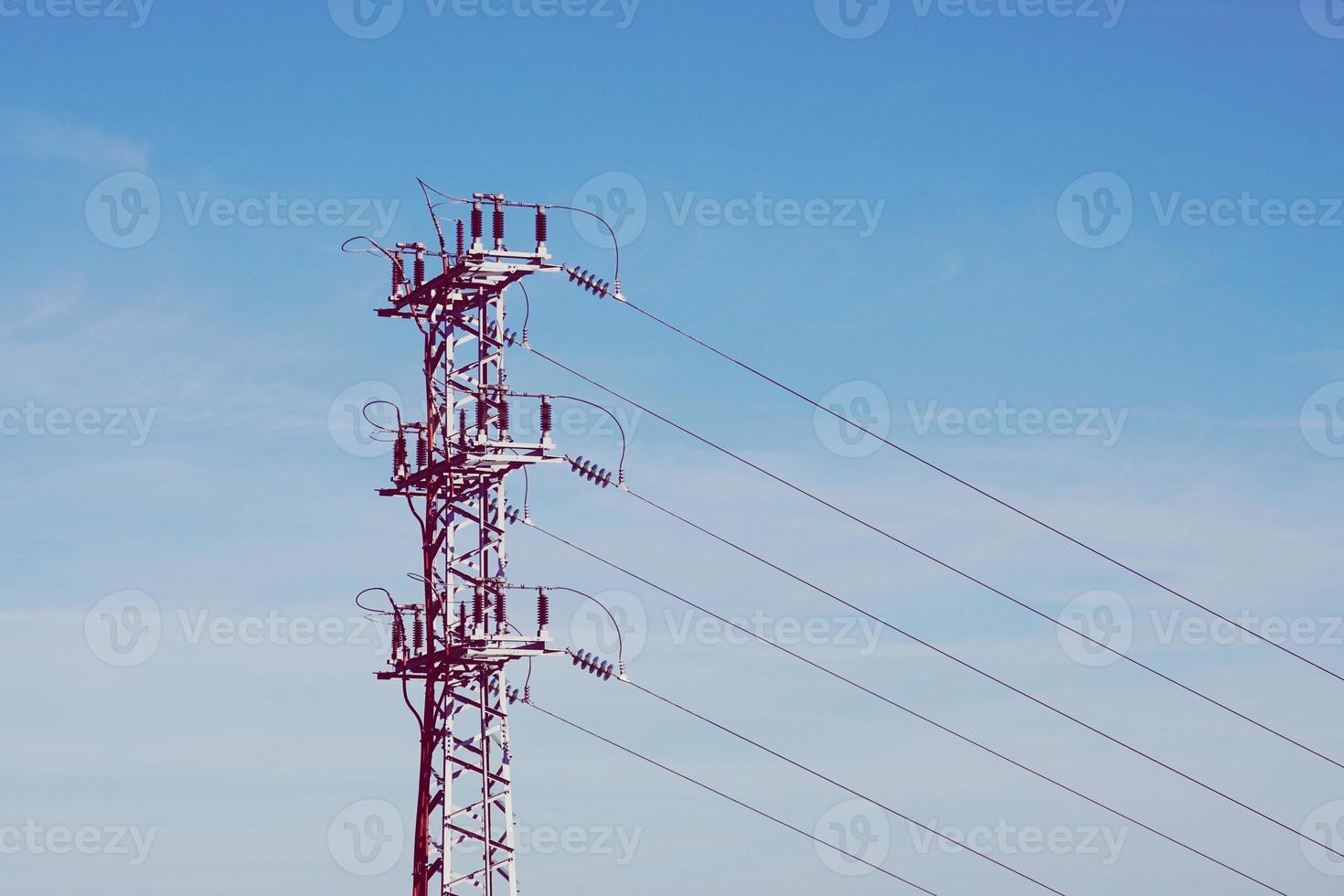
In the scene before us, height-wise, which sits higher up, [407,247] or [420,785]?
[407,247]

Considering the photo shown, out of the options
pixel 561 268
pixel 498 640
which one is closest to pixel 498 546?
pixel 498 640

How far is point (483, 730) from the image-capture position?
72500mm

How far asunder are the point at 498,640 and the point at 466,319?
8275 millimetres

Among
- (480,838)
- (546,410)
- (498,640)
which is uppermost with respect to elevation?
(546,410)

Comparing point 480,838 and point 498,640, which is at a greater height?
point 498,640

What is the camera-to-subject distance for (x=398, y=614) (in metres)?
74.3

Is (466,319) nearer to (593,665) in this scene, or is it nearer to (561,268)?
(561,268)

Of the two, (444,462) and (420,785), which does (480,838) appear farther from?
(444,462)

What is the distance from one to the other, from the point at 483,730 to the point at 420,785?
2.18 m

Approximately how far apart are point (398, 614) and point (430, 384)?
19.6 ft

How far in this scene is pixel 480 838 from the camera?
236ft

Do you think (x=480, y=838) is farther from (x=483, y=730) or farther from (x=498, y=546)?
(x=498, y=546)

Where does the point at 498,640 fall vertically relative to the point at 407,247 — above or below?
below

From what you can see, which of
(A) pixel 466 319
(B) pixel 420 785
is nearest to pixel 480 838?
(B) pixel 420 785
